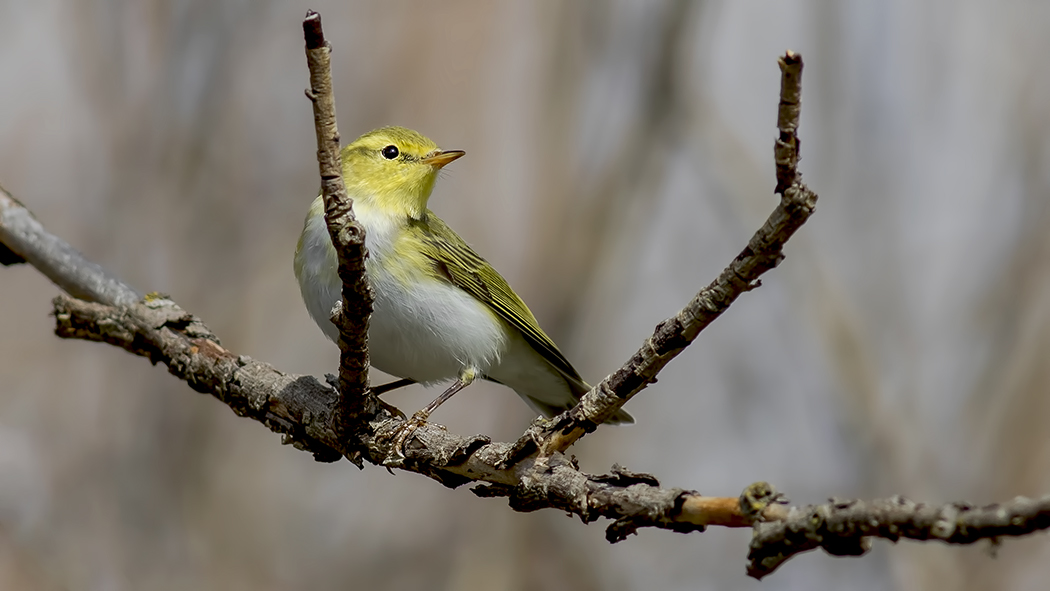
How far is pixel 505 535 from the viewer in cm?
652

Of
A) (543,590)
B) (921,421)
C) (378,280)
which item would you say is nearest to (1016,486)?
(921,421)

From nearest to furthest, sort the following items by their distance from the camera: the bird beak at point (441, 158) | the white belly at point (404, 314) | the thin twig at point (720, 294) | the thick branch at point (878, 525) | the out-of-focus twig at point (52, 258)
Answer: the thick branch at point (878, 525), the thin twig at point (720, 294), the white belly at point (404, 314), the out-of-focus twig at point (52, 258), the bird beak at point (441, 158)

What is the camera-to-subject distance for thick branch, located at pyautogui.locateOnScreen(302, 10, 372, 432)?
220 cm

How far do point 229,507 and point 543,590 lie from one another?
2491mm

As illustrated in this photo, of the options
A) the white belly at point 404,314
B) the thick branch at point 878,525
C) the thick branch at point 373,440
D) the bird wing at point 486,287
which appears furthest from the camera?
the bird wing at point 486,287

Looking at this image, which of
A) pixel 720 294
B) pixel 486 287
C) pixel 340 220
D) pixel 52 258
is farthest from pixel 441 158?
pixel 720 294

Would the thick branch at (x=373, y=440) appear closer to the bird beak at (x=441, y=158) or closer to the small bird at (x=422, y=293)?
the small bird at (x=422, y=293)

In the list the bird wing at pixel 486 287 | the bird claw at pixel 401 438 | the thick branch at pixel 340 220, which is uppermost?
the bird wing at pixel 486 287

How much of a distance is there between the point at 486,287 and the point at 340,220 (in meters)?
2.26

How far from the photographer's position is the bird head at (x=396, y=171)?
4703 millimetres

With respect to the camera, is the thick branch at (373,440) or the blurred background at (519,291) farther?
the blurred background at (519,291)

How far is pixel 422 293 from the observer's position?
4.23m

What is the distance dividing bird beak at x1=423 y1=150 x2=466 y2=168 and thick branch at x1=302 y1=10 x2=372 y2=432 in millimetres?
1842

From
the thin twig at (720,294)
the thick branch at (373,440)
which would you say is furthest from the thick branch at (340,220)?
the thin twig at (720,294)
